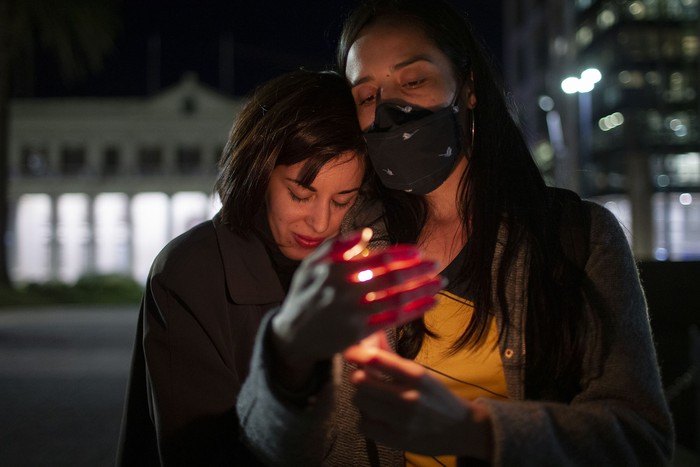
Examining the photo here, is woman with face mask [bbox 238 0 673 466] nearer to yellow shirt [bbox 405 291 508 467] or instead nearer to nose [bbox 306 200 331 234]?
yellow shirt [bbox 405 291 508 467]

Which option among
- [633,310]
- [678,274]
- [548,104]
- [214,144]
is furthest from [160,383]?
[214,144]

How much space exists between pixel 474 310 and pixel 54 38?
21187 millimetres

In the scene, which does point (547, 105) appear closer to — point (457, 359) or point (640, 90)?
point (640, 90)

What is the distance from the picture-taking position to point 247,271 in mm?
2152

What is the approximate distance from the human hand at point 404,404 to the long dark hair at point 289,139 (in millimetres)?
1003

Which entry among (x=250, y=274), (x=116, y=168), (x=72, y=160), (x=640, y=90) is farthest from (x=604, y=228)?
(x=640, y=90)

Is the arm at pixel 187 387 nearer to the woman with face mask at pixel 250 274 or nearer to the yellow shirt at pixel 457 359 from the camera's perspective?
the woman with face mask at pixel 250 274

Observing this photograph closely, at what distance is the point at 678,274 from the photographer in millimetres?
5535

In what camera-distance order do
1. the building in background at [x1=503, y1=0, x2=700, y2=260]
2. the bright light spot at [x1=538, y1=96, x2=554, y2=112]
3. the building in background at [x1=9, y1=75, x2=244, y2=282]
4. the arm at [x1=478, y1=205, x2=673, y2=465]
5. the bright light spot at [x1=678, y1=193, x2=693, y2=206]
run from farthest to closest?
the bright light spot at [x1=678, y1=193, x2=693, y2=206] → the building in background at [x1=503, y1=0, x2=700, y2=260] → the building in background at [x1=9, y1=75, x2=244, y2=282] → the bright light spot at [x1=538, y1=96, x2=554, y2=112] → the arm at [x1=478, y1=205, x2=673, y2=465]

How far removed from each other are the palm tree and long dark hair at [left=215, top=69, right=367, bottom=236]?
1971cm

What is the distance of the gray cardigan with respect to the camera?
5.10 feet

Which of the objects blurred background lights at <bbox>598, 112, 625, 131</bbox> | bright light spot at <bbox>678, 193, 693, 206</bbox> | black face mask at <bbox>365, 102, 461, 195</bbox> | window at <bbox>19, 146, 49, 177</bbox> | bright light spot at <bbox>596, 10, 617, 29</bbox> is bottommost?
black face mask at <bbox>365, 102, 461, 195</bbox>

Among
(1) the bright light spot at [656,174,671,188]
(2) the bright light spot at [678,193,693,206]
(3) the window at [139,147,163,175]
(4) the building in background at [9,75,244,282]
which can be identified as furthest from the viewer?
(2) the bright light spot at [678,193,693,206]

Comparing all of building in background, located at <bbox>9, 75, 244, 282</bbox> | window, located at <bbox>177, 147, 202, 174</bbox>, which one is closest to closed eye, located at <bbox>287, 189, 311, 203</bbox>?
building in background, located at <bbox>9, 75, 244, 282</bbox>
